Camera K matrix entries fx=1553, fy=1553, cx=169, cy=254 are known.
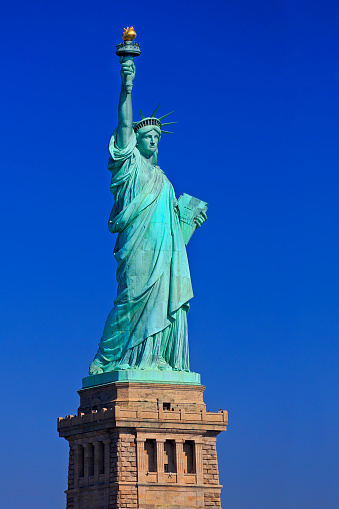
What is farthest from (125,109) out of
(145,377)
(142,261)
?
(145,377)

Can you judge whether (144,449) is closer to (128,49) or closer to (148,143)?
(148,143)

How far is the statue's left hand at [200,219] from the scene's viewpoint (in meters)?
57.6

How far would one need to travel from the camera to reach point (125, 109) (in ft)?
182

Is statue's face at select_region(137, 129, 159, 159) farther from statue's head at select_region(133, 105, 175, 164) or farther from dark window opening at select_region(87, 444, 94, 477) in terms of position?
dark window opening at select_region(87, 444, 94, 477)

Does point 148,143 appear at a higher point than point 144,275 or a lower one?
higher

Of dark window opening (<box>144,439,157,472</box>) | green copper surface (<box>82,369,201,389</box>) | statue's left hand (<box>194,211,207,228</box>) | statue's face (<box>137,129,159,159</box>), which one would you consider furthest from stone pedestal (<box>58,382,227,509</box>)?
statue's face (<box>137,129,159,159</box>)

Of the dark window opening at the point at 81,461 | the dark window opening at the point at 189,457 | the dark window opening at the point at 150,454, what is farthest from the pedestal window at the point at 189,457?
the dark window opening at the point at 81,461

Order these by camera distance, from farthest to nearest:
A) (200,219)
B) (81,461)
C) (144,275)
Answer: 1. (200,219)
2. (144,275)
3. (81,461)

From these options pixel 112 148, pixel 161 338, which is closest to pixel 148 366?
pixel 161 338

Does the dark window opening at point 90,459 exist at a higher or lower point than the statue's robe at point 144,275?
lower

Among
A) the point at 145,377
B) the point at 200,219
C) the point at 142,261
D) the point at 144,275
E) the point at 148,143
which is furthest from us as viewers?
the point at 200,219

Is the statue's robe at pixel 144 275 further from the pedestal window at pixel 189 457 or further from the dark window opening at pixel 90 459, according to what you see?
the dark window opening at pixel 90 459

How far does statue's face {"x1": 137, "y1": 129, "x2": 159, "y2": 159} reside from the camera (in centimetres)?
5678

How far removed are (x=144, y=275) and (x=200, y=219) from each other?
150 inches
